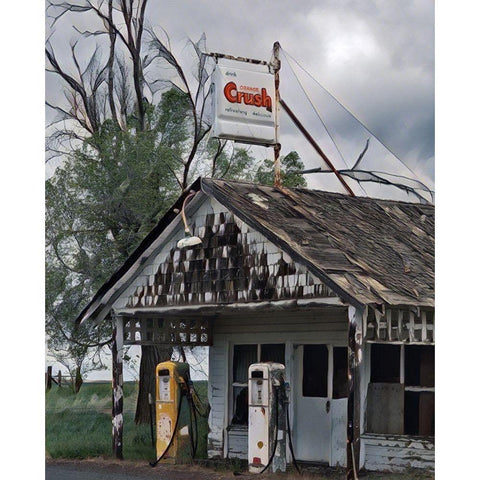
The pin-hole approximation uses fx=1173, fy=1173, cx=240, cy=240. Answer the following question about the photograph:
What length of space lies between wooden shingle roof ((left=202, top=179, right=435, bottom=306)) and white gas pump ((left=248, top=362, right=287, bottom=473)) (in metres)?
1.87

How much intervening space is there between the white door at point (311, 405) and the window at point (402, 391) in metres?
1.12

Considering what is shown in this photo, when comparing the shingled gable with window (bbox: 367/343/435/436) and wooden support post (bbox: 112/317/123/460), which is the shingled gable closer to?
wooden support post (bbox: 112/317/123/460)

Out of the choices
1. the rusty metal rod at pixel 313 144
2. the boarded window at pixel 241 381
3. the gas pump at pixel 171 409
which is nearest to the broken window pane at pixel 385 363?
the boarded window at pixel 241 381

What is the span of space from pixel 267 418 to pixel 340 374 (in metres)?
1.48

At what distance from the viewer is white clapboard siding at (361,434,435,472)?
14.8m

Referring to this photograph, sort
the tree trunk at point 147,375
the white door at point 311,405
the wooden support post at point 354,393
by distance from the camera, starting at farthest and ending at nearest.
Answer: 1. the tree trunk at point 147,375
2. the white door at point 311,405
3. the wooden support post at point 354,393

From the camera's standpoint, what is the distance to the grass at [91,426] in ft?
65.0

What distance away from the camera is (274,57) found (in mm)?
18125

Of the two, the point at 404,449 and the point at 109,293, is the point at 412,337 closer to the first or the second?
the point at 404,449

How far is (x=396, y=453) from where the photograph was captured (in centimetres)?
1513

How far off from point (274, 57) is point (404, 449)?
256 inches

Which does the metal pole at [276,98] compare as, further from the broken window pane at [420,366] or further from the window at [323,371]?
the broken window pane at [420,366]

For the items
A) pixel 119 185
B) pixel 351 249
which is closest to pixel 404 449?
pixel 351 249

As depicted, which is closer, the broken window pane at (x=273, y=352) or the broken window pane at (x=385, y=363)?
the broken window pane at (x=385, y=363)
